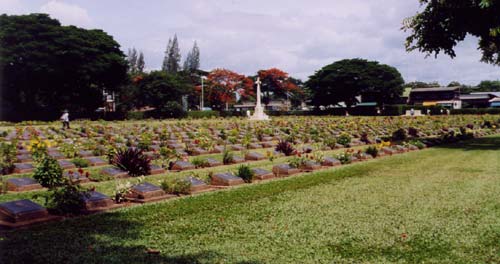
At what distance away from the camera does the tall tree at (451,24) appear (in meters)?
16.0

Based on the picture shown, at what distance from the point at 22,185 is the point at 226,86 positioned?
215ft

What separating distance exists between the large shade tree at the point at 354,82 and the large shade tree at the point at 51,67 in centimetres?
3041

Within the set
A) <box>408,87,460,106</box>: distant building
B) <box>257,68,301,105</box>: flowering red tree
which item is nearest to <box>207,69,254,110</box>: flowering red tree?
<box>257,68,301,105</box>: flowering red tree

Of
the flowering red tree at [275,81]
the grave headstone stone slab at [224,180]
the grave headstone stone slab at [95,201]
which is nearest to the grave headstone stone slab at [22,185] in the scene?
the grave headstone stone slab at [95,201]

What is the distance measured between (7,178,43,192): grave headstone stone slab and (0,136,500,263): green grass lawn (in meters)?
2.90

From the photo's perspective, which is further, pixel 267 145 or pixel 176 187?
pixel 267 145

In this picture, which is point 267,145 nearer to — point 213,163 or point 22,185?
point 213,163

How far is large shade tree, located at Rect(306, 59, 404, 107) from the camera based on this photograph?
67.2 metres

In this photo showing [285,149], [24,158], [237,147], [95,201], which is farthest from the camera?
[237,147]

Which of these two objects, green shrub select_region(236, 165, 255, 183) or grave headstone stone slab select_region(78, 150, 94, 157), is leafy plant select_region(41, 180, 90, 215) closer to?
green shrub select_region(236, 165, 255, 183)

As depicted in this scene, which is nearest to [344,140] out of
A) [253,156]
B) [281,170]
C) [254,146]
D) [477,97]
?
[254,146]

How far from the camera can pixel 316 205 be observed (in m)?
7.60

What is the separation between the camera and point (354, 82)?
A: 221ft

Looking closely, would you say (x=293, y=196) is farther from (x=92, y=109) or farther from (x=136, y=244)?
(x=92, y=109)
